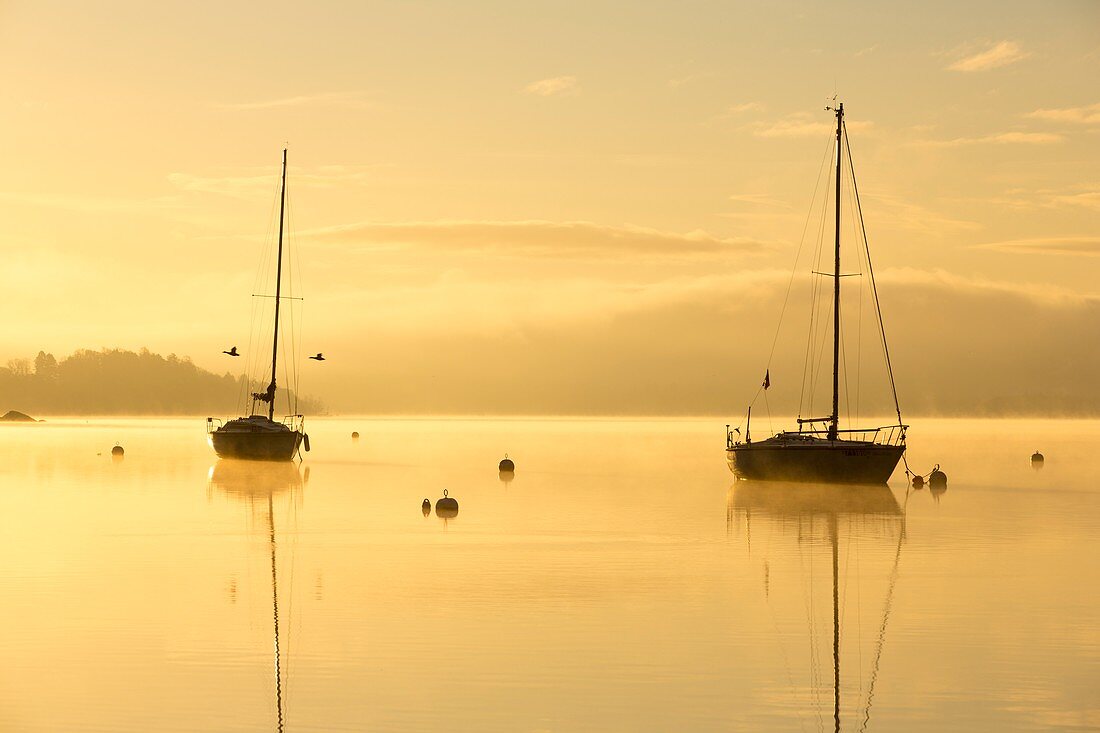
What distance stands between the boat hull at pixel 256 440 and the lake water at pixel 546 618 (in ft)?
101

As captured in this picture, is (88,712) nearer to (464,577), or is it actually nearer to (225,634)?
(225,634)

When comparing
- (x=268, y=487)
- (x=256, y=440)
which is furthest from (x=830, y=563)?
(x=256, y=440)

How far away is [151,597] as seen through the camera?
31891 millimetres

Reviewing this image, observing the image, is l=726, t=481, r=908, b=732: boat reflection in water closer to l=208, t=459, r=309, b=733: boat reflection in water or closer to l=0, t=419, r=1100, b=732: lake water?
l=0, t=419, r=1100, b=732: lake water

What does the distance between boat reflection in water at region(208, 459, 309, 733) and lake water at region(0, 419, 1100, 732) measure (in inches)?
8.9

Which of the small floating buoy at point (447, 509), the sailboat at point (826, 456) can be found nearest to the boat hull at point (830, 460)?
the sailboat at point (826, 456)

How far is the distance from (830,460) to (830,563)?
30.8 meters

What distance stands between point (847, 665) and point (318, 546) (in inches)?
923

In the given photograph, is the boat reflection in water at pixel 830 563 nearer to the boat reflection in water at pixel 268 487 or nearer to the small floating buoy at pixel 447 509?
the boat reflection in water at pixel 268 487

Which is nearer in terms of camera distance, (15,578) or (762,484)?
(15,578)

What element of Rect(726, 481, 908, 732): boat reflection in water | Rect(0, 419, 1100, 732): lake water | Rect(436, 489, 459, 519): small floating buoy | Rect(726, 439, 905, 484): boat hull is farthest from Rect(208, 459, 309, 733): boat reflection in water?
Rect(726, 439, 905, 484): boat hull

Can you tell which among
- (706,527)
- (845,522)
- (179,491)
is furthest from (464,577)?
(179,491)

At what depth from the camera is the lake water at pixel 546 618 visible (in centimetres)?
2092

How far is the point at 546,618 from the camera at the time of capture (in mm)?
29000
